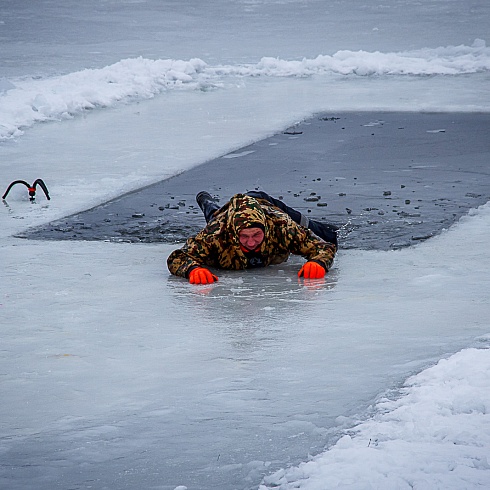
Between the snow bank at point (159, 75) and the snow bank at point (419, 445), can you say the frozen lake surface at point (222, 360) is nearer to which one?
the snow bank at point (419, 445)

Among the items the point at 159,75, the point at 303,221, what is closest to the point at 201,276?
the point at 303,221

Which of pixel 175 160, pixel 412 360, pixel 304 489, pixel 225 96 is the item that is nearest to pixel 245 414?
pixel 304 489

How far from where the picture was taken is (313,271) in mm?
6262

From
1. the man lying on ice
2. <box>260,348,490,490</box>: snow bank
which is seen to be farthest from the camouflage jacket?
<box>260,348,490,490</box>: snow bank

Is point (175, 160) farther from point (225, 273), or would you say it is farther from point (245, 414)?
point (245, 414)

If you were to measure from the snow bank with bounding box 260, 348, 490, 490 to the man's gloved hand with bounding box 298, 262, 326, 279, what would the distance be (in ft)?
6.69

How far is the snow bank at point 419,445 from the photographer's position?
3.33 meters

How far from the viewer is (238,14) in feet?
137

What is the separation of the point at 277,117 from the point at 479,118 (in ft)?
10.6

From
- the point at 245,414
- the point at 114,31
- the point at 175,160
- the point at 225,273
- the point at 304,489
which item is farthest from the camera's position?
the point at 114,31

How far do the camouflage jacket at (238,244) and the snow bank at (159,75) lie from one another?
850 centimetres

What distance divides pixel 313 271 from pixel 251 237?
481 mm

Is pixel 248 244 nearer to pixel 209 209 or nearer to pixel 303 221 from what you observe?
pixel 303 221

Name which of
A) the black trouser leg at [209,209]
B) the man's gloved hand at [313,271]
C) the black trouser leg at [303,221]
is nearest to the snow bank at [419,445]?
the man's gloved hand at [313,271]
